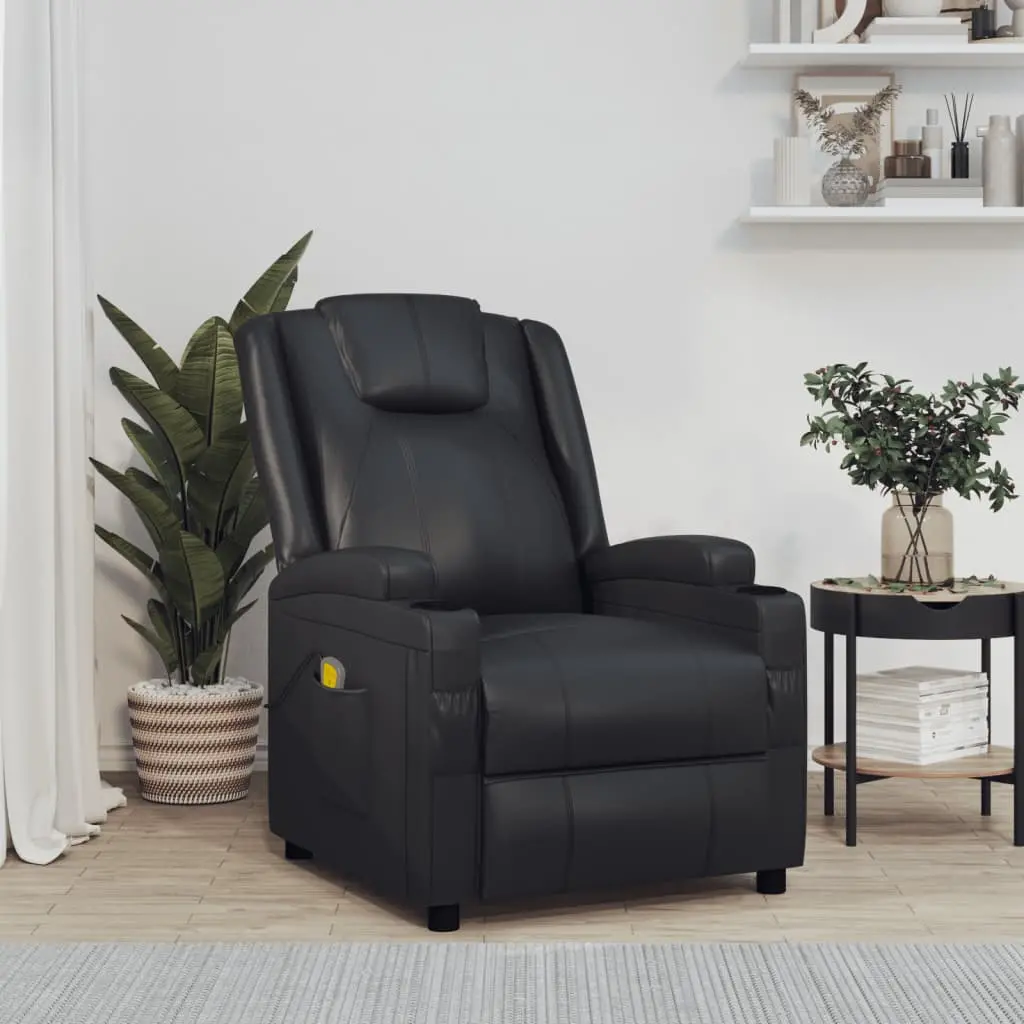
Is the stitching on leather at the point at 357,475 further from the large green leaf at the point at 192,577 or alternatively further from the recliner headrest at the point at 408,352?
the large green leaf at the point at 192,577

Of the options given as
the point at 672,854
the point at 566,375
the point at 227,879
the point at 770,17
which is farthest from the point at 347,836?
the point at 770,17

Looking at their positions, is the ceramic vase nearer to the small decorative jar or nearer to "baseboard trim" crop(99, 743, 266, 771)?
the small decorative jar

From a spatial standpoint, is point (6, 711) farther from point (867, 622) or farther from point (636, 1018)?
point (867, 622)

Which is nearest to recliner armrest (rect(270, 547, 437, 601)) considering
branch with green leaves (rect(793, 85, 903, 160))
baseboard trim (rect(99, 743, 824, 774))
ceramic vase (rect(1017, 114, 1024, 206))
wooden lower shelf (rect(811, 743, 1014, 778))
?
wooden lower shelf (rect(811, 743, 1014, 778))

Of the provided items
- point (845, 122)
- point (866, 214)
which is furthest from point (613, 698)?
point (845, 122)

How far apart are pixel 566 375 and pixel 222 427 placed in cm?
76

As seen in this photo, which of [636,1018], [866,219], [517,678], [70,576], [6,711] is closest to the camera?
[636,1018]

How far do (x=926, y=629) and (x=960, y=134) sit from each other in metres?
1.42

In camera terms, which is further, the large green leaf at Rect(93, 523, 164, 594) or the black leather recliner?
the large green leaf at Rect(93, 523, 164, 594)

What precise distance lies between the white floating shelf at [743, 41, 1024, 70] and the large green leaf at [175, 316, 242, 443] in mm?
1440

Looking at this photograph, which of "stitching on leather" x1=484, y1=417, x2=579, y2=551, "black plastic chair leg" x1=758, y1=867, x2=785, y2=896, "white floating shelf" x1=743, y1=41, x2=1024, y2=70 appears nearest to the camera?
"black plastic chair leg" x1=758, y1=867, x2=785, y2=896

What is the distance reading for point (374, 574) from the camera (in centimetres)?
244

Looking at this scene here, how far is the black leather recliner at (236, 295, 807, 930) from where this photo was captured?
7.63ft

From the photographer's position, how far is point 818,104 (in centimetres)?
361
